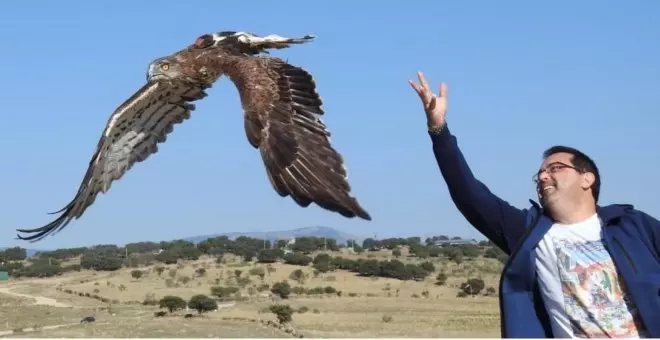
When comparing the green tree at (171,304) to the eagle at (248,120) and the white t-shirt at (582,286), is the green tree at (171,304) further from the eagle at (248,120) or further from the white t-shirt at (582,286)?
the white t-shirt at (582,286)

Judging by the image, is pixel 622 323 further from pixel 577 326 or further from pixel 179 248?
pixel 179 248

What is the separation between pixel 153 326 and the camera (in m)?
41.0

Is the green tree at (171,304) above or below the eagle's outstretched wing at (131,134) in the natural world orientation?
below

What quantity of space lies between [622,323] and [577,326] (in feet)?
0.58

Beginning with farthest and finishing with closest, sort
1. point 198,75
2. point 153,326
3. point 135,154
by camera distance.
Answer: point 153,326
point 135,154
point 198,75

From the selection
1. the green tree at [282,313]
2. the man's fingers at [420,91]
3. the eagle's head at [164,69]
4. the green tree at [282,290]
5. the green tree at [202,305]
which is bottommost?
the green tree at [282,313]

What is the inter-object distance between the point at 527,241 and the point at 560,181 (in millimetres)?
292

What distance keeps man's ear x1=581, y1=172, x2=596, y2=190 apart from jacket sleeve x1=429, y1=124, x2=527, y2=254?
0.39m

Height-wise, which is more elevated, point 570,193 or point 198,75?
point 198,75

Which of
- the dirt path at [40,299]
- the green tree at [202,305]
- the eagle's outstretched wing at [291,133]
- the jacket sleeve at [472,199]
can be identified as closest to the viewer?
the eagle's outstretched wing at [291,133]

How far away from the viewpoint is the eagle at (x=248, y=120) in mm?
3982

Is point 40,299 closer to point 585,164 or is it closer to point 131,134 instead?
point 131,134

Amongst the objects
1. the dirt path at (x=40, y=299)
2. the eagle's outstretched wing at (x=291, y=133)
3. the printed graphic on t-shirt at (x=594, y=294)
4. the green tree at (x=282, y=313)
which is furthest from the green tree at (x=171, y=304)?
the printed graphic on t-shirt at (x=594, y=294)

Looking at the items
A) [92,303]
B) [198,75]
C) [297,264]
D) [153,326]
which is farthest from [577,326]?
[297,264]
